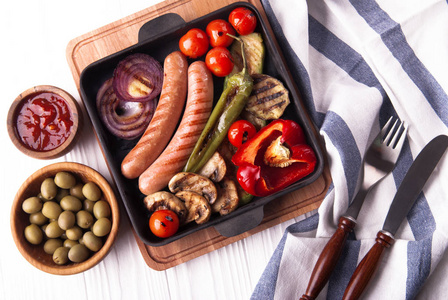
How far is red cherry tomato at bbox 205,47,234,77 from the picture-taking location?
265 cm

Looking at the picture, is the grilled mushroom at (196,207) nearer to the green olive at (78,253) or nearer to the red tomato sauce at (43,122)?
the green olive at (78,253)

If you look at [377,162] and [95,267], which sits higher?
[377,162]

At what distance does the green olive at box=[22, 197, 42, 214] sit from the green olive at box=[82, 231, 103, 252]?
0.36m

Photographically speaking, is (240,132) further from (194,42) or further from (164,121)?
(194,42)

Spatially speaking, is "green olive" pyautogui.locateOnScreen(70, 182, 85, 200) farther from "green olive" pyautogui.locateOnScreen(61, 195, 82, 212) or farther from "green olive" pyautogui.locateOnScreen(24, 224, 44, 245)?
"green olive" pyautogui.locateOnScreen(24, 224, 44, 245)

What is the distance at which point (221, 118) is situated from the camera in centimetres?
264

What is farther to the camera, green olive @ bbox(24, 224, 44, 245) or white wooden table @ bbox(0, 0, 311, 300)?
white wooden table @ bbox(0, 0, 311, 300)

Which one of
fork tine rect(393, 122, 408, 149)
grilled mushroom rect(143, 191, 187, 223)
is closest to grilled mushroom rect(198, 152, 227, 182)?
grilled mushroom rect(143, 191, 187, 223)

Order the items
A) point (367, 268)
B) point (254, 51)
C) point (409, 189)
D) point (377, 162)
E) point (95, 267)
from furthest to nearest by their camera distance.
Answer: point (95, 267)
point (254, 51)
point (377, 162)
point (409, 189)
point (367, 268)

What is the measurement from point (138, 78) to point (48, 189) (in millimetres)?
928

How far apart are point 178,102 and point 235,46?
561 mm

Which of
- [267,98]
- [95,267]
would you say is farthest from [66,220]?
[267,98]

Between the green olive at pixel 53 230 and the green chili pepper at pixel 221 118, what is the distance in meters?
0.90

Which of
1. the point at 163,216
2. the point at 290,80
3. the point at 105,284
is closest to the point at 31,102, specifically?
the point at 163,216
